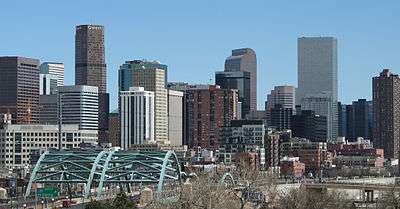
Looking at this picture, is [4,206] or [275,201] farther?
[275,201]

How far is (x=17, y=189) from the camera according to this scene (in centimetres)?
16050

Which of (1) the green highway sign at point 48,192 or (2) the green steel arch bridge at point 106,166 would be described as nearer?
(1) the green highway sign at point 48,192

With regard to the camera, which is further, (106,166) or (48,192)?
(106,166)

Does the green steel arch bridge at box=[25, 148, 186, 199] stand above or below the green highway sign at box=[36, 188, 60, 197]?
above

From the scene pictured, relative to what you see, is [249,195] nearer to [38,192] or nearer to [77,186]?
[38,192]

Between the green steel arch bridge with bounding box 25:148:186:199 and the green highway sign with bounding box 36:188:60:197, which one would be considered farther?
the green steel arch bridge with bounding box 25:148:186:199

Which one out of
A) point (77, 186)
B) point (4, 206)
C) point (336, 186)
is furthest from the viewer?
point (77, 186)

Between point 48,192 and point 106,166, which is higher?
point 106,166

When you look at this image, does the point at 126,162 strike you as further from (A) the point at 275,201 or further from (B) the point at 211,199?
(B) the point at 211,199

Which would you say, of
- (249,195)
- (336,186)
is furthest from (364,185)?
(249,195)

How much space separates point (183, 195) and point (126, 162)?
4739 centimetres

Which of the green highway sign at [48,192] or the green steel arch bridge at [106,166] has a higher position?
the green steel arch bridge at [106,166]

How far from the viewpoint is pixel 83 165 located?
458 feet

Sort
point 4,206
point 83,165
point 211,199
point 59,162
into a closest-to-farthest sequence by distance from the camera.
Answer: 1. point 211,199
2. point 4,206
3. point 59,162
4. point 83,165
